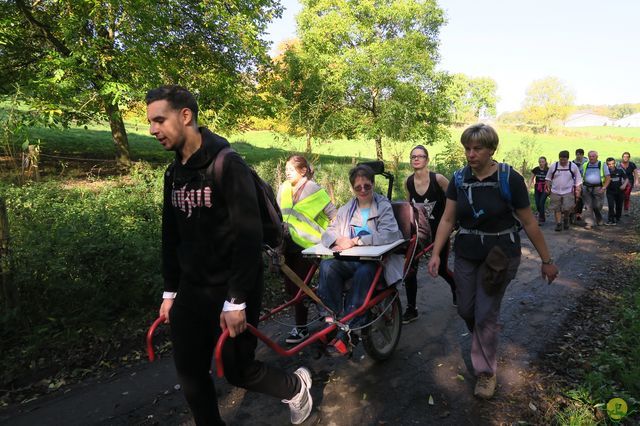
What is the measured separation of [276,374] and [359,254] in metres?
1.27

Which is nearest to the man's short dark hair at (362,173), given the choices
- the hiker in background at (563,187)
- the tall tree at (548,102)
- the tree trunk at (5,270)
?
the tree trunk at (5,270)

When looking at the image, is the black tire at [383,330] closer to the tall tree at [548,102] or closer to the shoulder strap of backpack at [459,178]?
the shoulder strap of backpack at [459,178]

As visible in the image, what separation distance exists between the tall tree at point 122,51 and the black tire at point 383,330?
8.15m

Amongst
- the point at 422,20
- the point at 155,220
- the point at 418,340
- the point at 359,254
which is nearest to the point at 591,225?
the point at 418,340

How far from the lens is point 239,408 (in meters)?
3.20

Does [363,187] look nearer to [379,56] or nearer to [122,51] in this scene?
[122,51]

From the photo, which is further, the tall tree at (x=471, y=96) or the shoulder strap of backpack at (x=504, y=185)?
the tall tree at (x=471, y=96)

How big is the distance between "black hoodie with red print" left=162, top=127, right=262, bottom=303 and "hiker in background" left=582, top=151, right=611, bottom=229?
37.8 ft

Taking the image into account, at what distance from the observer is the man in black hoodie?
2094mm

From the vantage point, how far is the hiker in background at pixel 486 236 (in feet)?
10.1

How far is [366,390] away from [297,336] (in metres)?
1.23

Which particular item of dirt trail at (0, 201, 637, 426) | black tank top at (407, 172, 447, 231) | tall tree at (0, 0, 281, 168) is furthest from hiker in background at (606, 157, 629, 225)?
tall tree at (0, 0, 281, 168)

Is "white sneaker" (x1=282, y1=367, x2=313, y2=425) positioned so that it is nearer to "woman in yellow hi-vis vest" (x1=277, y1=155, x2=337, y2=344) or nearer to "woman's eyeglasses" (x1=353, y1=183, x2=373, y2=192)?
"woman in yellow hi-vis vest" (x1=277, y1=155, x2=337, y2=344)

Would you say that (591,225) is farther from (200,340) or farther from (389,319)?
(200,340)
